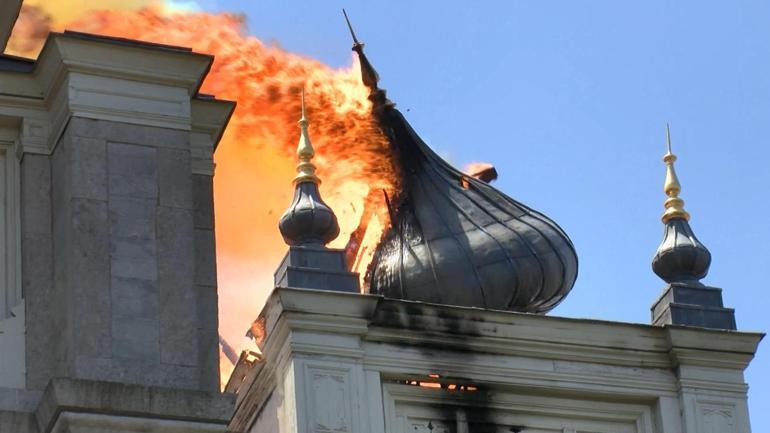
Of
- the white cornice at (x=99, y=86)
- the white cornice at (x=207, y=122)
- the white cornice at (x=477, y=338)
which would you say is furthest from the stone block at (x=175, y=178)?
the white cornice at (x=477, y=338)

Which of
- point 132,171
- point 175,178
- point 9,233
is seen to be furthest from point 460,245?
point 9,233

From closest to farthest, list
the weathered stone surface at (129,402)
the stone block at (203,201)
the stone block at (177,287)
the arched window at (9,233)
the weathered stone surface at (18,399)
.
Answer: the weathered stone surface at (129,402), the weathered stone surface at (18,399), the stone block at (177,287), the arched window at (9,233), the stone block at (203,201)

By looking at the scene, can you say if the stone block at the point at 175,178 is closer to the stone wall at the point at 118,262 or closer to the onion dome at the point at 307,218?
the stone wall at the point at 118,262

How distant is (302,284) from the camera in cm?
2662

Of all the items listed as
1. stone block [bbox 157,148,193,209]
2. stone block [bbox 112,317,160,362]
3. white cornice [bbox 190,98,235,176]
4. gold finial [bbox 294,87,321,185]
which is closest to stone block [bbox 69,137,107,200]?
stone block [bbox 157,148,193,209]

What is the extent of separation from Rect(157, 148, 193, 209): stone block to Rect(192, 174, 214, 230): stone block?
0.58 metres

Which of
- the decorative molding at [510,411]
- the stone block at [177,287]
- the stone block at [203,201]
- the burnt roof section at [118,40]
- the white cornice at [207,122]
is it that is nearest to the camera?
the stone block at [177,287]

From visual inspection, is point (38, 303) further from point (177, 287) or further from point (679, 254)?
point (679, 254)

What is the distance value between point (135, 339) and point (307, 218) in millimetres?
5028

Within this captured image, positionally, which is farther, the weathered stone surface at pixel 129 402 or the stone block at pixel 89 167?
the stone block at pixel 89 167

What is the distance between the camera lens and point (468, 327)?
26859 mm

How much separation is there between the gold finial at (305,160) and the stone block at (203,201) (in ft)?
9.92

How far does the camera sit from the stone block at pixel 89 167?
23125mm

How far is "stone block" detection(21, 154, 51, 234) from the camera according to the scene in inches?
922
